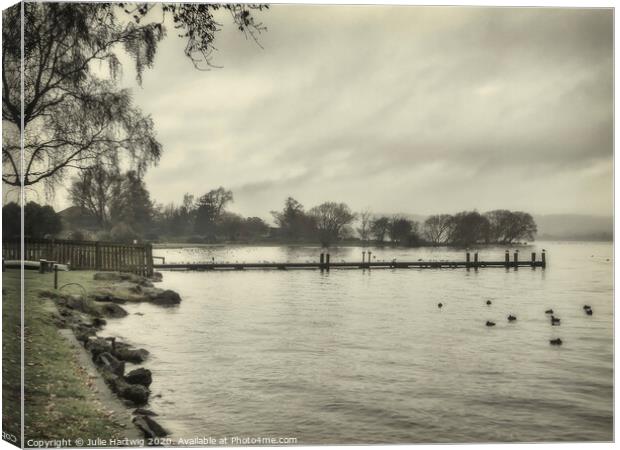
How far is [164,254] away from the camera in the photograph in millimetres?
7918

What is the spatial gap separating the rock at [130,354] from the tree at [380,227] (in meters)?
3.52

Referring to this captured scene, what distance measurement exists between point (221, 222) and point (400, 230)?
235 cm

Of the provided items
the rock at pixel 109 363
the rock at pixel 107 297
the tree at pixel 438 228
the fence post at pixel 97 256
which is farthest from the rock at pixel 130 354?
the tree at pixel 438 228

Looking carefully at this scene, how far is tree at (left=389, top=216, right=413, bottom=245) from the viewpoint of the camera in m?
8.12

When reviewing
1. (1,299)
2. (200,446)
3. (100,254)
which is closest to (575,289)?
(200,446)

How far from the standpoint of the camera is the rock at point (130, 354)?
340 inches

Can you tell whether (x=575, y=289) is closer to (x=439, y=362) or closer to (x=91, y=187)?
(x=439, y=362)

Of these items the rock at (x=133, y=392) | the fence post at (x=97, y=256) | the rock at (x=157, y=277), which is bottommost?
the rock at (x=133, y=392)

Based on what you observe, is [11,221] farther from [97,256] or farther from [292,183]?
[292,183]

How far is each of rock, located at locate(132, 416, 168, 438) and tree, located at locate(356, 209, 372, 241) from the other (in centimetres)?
343

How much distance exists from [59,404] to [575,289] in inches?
241

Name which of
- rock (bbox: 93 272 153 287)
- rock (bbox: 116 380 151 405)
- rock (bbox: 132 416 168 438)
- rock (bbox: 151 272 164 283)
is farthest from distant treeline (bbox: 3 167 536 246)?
rock (bbox: 132 416 168 438)

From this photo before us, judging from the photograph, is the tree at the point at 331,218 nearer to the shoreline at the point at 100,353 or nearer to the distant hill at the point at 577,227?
the distant hill at the point at 577,227

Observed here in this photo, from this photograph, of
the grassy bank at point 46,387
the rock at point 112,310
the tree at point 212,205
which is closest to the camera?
the grassy bank at point 46,387
